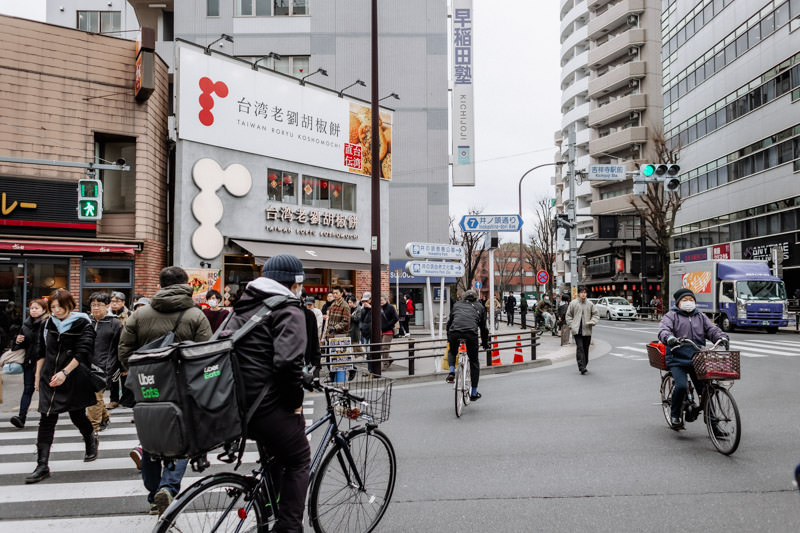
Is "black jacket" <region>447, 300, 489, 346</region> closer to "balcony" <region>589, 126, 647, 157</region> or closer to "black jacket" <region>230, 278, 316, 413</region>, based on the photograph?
"black jacket" <region>230, 278, 316, 413</region>

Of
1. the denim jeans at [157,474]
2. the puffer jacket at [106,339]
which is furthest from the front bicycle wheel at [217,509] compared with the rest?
the puffer jacket at [106,339]

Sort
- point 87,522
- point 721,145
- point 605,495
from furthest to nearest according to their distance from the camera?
point 721,145 < point 605,495 < point 87,522

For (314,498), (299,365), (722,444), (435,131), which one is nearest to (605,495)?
(722,444)

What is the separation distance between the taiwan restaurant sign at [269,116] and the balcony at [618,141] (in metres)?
39.9

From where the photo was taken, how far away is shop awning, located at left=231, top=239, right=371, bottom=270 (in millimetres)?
19222

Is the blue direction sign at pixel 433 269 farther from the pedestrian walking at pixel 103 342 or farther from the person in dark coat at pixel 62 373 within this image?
the person in dark coat at pixel 62 373

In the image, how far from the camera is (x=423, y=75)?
31.9 metres

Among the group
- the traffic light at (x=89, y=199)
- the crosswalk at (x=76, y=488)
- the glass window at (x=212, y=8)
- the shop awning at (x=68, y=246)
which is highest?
the glass window at (x=212, y=8)

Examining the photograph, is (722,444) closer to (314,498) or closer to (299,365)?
(314,498)

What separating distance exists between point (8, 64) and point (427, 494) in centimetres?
1658

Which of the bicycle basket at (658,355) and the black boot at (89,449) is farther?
the bicycle basket at (658,355)

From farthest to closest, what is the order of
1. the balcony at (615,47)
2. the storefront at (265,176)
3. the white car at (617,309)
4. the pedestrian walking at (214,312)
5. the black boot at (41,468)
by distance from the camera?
1. the balcony at (615,47)
2. the white car at (617,309)
3. the storefront at (265,176)
4. the pedestrian walking at (214,312)
5. the black boot at (41,468)

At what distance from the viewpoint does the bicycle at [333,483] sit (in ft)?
10.1

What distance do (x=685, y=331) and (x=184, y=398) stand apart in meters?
5.76
